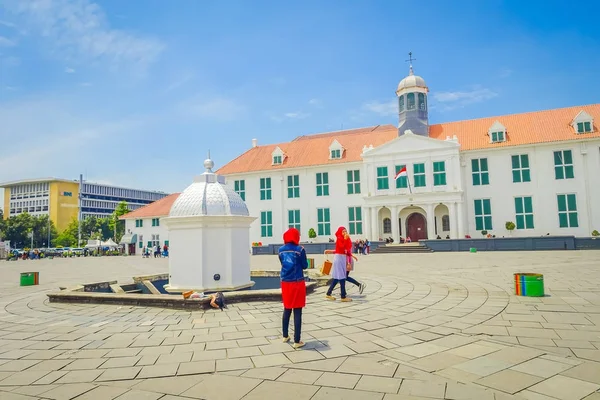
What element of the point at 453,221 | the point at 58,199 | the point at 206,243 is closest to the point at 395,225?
the point at 453,221

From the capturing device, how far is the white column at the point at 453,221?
31297 millimetres

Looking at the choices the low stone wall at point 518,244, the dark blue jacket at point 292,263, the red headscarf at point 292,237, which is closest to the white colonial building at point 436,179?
the low stone wall at point 518,244

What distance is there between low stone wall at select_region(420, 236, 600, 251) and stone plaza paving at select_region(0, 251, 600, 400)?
833 inches

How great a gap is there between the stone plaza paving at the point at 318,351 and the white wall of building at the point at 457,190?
967 inches

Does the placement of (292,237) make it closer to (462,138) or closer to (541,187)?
(541,187)

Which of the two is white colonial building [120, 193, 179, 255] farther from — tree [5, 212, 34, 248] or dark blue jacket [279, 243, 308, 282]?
dark blue jacket [279, 243, 308, 282]

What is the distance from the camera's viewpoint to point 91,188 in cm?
10850

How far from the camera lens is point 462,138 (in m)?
→ 34.0

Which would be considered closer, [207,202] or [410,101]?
[207,202]

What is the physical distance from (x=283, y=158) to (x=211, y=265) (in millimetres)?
Result: 29947

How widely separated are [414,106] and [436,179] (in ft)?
25.1

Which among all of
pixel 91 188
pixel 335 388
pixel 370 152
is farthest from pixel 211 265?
pixel 91 188

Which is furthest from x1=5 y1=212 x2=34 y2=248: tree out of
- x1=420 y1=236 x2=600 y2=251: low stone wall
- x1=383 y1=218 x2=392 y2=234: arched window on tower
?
x1=420 y1=236 x2=600 y2=251: low stone wall

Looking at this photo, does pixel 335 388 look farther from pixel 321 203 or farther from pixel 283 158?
pixel 283 158
